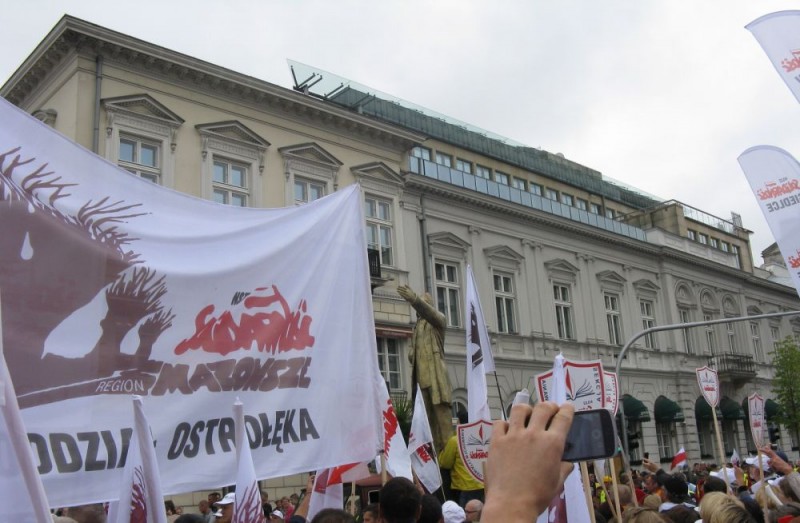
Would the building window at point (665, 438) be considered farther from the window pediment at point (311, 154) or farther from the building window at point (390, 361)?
the window pediment at point (311, 154)

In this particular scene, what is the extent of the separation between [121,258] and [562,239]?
29548 millimetres

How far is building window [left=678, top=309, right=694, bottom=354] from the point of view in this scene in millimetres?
38531

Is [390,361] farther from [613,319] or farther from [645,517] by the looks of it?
[645,517]

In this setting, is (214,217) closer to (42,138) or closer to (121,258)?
(121,258)

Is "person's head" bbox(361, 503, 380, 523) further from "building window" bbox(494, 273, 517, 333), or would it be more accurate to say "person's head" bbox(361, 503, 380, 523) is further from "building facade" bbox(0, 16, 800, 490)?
"building window" bbox(494, 273, 517, 333)

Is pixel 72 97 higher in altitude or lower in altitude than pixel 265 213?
higher

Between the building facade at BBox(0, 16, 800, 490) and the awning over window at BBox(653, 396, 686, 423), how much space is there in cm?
9

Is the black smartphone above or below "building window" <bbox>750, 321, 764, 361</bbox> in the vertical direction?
below

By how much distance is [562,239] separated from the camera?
3256 centimetres

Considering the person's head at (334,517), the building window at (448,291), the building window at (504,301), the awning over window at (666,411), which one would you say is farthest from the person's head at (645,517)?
the awning over window at (666,411)

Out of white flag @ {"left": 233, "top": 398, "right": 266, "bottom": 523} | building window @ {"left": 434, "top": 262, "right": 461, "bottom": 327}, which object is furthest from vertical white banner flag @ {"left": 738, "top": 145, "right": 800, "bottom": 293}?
building window @ {"left": 434, "top": 262, "right": 461, "bottom": 327}

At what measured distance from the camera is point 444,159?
110 ft

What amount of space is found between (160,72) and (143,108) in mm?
1125

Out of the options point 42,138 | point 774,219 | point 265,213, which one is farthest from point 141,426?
point 774,219
